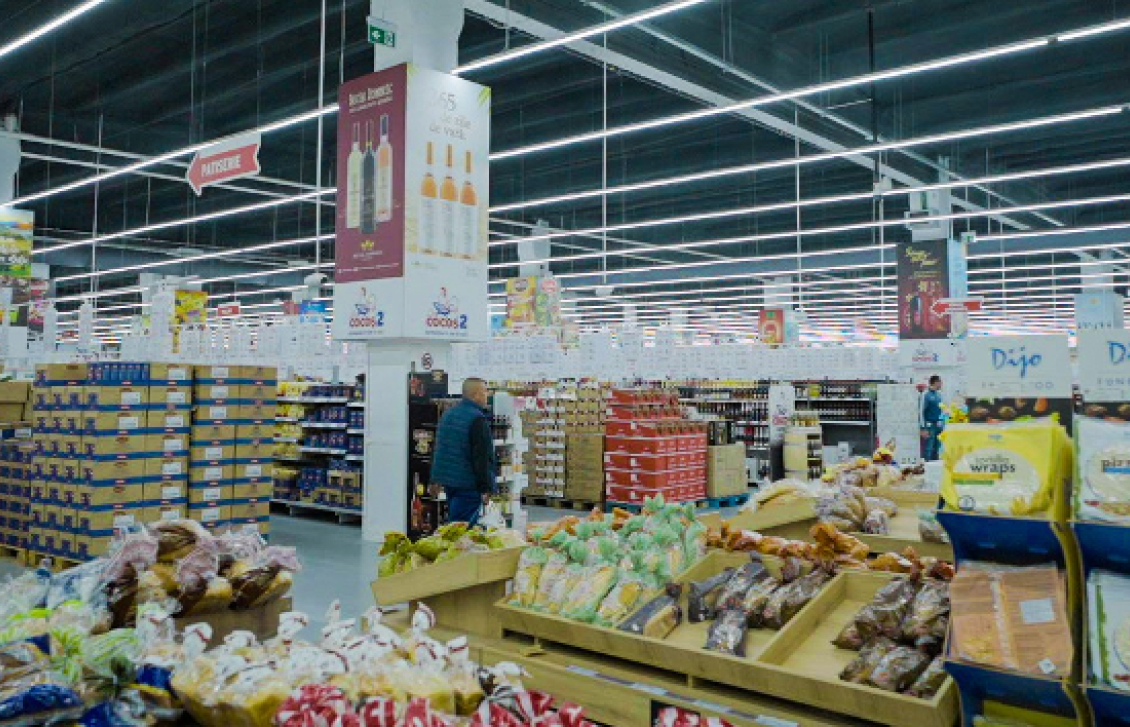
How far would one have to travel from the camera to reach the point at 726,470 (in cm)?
1285

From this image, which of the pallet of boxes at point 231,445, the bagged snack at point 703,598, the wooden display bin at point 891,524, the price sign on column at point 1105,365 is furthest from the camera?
the pallet of boxes at point 231,445

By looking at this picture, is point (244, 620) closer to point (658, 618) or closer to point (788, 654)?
point (658, 618)

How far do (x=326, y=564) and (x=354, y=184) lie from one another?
379 cm

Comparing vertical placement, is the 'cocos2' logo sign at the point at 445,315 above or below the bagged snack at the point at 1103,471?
above

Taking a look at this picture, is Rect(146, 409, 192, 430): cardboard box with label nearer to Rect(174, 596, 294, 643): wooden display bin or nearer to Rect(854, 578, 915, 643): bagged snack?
Rect(174, 596, 294, 643): wooden display bin

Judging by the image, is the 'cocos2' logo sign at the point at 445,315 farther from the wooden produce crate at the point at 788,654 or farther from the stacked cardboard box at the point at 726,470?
the wooden produce crate at the point at 788,654

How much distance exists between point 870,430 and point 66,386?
13.3 m

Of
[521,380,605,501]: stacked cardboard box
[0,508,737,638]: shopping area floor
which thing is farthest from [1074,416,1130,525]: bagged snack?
[521,380,605,501]: stacked cardboard box

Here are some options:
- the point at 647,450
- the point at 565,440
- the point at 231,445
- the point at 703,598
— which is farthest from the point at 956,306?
the point at 703,598

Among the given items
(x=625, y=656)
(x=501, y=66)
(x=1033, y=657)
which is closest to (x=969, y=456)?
(x=1033, y=657)

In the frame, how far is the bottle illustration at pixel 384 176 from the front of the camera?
8328mm

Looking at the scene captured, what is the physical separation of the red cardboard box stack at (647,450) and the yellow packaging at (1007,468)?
8752 millimetres

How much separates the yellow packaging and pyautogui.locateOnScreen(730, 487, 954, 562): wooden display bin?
5.02 feet

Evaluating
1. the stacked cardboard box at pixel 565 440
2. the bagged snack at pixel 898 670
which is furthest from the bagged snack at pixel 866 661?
the stacked cardboard box at pixel 565 440
